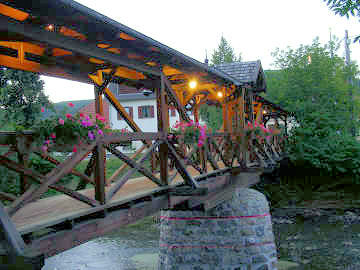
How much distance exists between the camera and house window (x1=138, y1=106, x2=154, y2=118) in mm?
27656

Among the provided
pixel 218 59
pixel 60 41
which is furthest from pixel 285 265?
pixel 218 59

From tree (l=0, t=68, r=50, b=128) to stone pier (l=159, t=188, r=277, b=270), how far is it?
621 cm

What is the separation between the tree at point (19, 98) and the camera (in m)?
12.7

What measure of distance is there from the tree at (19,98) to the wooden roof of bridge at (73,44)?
632 centimetres

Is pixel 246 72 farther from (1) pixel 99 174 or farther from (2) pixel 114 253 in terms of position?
(1) pixel 99 174

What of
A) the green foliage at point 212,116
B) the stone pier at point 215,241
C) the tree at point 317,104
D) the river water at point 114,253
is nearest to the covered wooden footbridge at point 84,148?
the stone pier at point 215,241

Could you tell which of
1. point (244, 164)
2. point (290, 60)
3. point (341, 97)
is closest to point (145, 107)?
point (290, 60)

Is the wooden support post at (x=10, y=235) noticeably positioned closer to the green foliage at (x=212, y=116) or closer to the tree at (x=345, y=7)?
the tree at (x=345, y=7)

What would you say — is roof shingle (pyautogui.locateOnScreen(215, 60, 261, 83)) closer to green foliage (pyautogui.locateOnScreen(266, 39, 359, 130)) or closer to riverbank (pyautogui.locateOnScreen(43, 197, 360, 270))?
green foliage (pyautogui.locateOnScreen(266, 39, 359, 130))

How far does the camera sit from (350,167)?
16328mm

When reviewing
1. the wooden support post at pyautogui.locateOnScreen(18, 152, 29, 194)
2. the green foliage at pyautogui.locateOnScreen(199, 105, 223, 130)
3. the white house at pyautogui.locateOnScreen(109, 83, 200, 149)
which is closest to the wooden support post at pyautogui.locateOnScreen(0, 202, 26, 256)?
the wooden support post at pyautogui.locateOnScreen(18, 152, 29, 194)

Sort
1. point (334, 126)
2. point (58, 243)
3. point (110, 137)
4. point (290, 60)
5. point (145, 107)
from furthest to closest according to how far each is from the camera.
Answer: point (145, 107) < point (290, 60) < point (334, 126) < point (110, 137) < point (58, 243)

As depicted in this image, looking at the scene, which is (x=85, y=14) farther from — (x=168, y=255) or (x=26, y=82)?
(x=26, y=82)

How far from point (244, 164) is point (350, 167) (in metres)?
8.81
